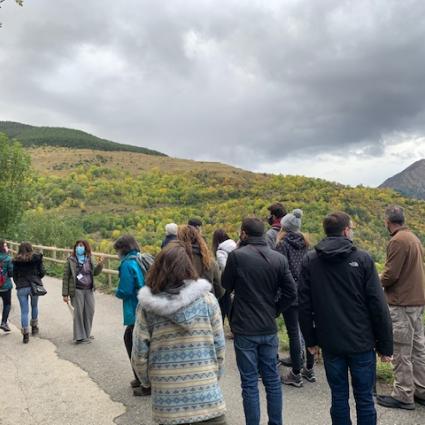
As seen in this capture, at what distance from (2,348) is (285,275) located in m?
5.64

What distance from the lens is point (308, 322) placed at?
3.75m

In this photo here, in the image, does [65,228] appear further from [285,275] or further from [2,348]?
[285,275]

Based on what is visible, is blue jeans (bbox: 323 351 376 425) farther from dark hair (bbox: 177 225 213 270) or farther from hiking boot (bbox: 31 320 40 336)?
hiking boot (bbox: 31 320 40 336)

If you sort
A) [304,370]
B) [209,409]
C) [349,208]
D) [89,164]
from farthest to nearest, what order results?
[89,164], [349,208], [304,370], [209,409]

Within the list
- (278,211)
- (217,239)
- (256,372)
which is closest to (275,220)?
(278,211)

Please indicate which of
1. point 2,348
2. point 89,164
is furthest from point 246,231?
point 89,164

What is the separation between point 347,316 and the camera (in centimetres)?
355

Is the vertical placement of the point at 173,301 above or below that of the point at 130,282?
above

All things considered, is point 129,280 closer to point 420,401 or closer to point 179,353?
point 179,353

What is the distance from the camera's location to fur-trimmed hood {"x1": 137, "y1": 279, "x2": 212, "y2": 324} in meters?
2.82

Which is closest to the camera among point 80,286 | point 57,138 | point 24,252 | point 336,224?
point 336,224

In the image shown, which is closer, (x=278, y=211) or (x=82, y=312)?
(x=278, y=211)

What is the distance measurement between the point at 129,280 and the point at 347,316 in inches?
98.0

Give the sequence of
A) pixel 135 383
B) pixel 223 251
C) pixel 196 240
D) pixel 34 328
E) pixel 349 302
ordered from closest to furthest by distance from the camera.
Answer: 1. pixel 349 302
2. pixel 196 240
3. pixel 135 383
4. pixel 223 251
5. pixel 34 328
